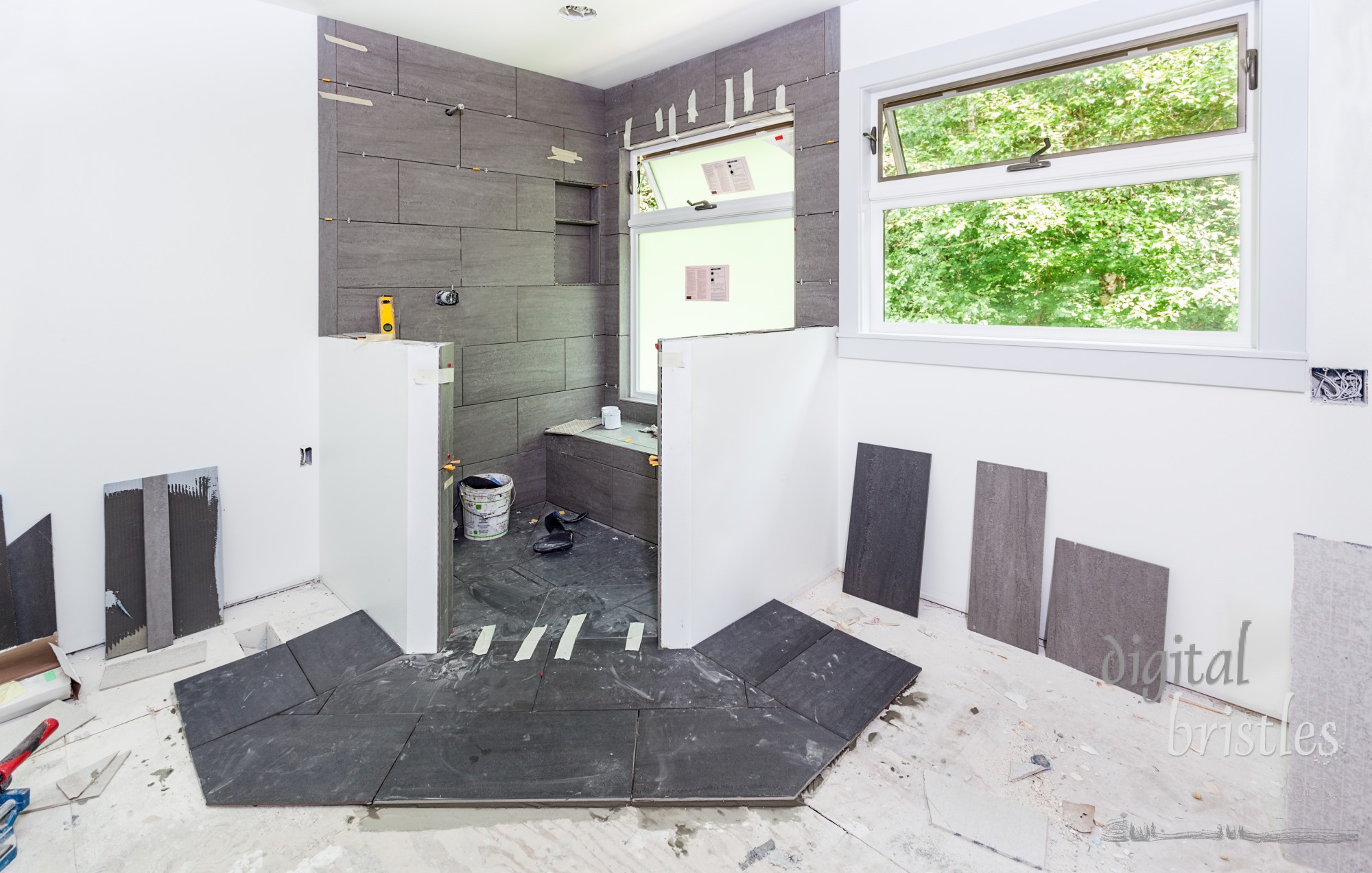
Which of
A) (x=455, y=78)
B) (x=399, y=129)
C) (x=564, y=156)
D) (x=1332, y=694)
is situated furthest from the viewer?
(x=564, y=156)

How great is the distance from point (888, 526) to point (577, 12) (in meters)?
2.80

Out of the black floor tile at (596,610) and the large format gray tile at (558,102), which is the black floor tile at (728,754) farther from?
the large format gray tile at (558,102)

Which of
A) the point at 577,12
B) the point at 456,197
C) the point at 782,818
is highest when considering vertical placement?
the point at 577,12

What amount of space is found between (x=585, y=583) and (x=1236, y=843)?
98.5 inches

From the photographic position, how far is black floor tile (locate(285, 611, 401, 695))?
8.22ft

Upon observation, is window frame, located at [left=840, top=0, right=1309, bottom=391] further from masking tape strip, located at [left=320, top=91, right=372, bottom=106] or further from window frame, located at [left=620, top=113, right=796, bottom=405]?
masking tape strip, located at [left=320, top=91, right=372, bottom=106]

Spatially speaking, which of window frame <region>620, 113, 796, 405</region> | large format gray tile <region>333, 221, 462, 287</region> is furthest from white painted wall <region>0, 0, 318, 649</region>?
window frame <region>620, 113, 796, 405</region>

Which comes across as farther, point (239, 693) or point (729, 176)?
point (729, 176)

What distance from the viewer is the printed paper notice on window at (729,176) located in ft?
12.4

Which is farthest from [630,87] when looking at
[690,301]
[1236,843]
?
[1236,843]

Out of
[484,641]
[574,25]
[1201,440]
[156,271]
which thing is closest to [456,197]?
[574,25]

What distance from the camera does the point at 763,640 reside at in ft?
8.98

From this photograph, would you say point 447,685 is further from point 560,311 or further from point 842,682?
point 560,311

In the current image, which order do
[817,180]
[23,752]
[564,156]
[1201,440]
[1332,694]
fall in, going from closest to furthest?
[1332,694] < [23,752] < [1201,440] < [817,180] < [564,156]
